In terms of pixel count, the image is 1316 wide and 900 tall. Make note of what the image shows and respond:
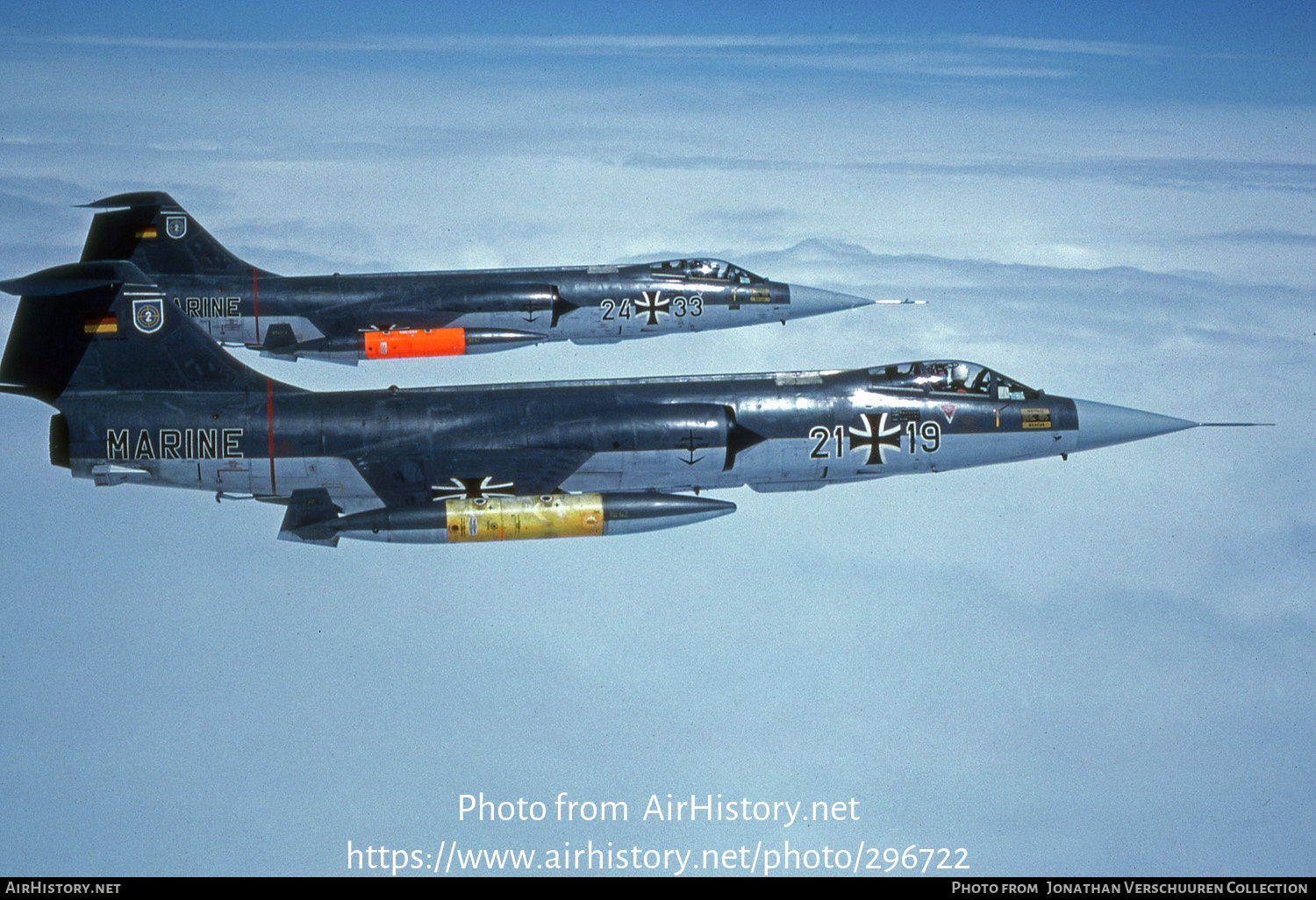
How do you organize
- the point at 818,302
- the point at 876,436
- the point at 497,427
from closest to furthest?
the point at 497,427 < the point at 876,436 < the point at 818,302

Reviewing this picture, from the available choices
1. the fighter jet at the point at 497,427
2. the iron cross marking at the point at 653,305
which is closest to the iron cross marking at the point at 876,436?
the fighter jet at the point at 497,427

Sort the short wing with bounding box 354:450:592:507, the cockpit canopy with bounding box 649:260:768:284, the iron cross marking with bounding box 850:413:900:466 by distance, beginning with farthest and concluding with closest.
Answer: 1. the cockpit canopy with bounding box 649:260:768:284
2. the iron cross marking with bounding box 850:413:900:466
3. the short wing with bounding box 354:450:592:507

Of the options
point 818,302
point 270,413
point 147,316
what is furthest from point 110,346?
point 818,302

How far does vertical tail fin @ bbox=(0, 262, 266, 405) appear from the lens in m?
20.8

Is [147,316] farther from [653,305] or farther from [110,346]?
[653,305]

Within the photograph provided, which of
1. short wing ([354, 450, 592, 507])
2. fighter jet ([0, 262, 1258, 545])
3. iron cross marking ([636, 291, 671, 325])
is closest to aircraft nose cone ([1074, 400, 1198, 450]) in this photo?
fighter jet ([0, 262, 1258, 545])

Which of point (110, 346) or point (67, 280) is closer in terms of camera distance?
point (67, 280)

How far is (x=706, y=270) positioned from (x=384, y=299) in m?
7.21

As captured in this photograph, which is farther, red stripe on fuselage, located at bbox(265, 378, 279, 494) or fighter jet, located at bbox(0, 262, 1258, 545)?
red stripe on fuselage, located at bbox(265, 378, 279, 494)

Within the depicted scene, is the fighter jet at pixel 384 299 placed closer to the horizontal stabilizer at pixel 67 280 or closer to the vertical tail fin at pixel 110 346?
the vertical tail fin at pixel 110 346

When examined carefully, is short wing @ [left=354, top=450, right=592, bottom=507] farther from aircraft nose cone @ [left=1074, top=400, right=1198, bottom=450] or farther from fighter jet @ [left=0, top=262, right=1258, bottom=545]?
aircraft nose cone @ [left=1074, top=400, right=1198, bottom=450]

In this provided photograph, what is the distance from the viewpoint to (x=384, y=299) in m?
29.0

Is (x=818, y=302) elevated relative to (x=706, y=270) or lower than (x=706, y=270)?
lower

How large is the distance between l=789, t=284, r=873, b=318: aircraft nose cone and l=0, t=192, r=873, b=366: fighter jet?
202 cm
